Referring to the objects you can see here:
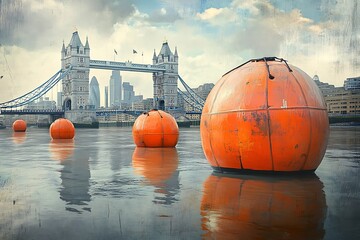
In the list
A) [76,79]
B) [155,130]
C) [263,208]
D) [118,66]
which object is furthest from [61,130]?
[76,79]

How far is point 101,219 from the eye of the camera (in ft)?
20.8

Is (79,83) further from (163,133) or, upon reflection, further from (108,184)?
(108,184)

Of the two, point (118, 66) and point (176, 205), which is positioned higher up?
point (118, 66)

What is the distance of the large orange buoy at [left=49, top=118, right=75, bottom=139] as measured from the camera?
34.3 metres

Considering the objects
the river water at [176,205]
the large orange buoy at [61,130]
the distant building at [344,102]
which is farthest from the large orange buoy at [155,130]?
the distant building at [344,102]

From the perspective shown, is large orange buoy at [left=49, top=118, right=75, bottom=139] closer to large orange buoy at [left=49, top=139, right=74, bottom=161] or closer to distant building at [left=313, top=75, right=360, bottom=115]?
large orange buoy at [left=49, top=139, right=74, bottom=161]

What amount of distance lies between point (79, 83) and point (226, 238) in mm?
180602

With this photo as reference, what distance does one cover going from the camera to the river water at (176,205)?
5676 millimetres

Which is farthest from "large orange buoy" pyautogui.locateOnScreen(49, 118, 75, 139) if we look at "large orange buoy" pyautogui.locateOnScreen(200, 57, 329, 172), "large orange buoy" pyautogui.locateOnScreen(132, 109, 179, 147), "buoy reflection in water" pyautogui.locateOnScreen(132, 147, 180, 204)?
"large orange buoy" pyautogui.locateOnScreen(200, 57, 329, 172)

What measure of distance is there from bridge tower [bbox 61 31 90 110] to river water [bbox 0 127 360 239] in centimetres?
16964

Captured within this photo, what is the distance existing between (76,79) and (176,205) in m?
179

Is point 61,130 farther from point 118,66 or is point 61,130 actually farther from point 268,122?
point 118,66

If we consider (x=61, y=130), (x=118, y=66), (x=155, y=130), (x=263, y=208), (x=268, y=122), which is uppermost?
(x=118, y=66)

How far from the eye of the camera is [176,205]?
23.8 feet
